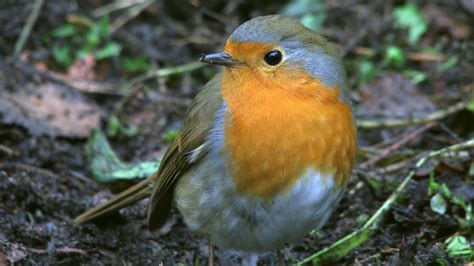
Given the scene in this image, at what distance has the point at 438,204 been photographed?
3955 millimetres

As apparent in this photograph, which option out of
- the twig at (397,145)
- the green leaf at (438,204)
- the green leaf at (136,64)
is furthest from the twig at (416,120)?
the green leaf at (136,64)

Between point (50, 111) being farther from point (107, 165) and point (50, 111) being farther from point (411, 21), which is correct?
point (411, 21)

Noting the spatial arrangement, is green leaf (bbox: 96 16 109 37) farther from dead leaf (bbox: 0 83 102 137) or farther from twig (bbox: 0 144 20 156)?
twig (bbox: 0 144 20 156)

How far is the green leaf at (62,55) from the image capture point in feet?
19.4

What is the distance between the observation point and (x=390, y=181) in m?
4.36

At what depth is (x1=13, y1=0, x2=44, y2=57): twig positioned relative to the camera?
5773 mm

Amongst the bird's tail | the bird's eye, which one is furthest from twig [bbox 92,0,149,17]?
the bird's eye

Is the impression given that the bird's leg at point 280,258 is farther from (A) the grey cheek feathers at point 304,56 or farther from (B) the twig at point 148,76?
(B) the twig at point 148,76

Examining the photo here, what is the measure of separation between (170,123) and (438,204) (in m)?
2.08

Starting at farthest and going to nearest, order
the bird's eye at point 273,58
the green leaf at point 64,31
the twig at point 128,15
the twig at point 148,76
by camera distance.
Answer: the twig at point 128,15, the green leaf at point 64,31, the twig at point 148,76, the bird's eye at point 273,58

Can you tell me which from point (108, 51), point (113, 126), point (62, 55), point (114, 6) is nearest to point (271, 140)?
point (113, 126)

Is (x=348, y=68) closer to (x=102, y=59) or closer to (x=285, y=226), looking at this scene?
(x=102, y=59)

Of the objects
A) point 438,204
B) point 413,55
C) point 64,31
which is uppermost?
point 438,204

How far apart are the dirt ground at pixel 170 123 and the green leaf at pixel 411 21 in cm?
6
